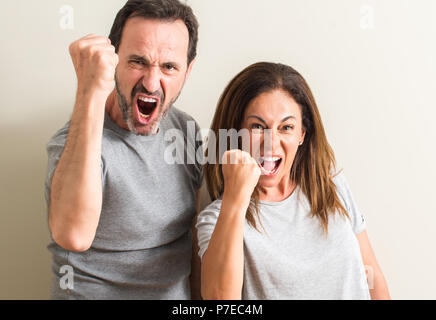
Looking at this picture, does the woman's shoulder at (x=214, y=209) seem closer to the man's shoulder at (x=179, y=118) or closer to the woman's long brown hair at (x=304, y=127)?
the woman's long brown hair at (x=304, y=127)

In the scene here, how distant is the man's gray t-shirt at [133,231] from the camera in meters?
1.21

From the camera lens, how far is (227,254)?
3.56ft

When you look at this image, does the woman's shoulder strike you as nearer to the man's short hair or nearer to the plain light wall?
the plain light wall

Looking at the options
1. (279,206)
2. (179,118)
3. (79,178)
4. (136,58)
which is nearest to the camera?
(79,178)

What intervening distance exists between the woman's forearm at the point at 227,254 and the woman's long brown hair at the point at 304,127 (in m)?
0.16

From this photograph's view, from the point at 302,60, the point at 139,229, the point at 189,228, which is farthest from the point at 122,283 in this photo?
the point at 302,60

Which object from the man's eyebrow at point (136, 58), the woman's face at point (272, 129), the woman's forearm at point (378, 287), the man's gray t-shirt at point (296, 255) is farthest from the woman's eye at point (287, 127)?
the woman's forearm at point (378, 287)

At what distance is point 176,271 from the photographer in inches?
52.0

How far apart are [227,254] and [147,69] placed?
536 millimetres

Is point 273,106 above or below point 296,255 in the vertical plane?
above

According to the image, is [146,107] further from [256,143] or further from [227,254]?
[227,254]

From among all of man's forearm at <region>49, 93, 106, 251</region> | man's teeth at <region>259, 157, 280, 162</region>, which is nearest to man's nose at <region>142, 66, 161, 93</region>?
man's forearm at <region>49, 93, 106, 251</region>

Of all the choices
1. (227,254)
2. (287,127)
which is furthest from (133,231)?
(287,127)

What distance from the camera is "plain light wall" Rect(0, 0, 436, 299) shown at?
1460mm
